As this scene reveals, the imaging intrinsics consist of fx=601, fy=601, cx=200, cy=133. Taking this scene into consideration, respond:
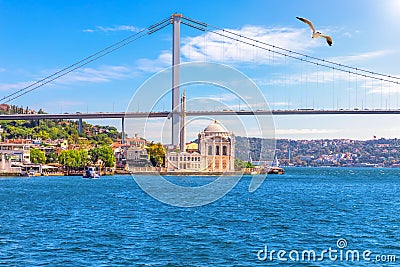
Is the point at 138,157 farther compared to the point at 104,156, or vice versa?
the point at 104,156

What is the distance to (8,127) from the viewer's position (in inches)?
2352

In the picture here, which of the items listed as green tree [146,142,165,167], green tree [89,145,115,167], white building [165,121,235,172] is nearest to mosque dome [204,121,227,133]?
white building [165,121,235,172]

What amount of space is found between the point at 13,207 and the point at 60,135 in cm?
5074

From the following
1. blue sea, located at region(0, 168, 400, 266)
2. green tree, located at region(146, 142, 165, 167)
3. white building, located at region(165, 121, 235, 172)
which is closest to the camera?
blue sea, located at region(0, 168, 400, 266)

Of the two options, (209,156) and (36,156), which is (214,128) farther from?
(36,156)

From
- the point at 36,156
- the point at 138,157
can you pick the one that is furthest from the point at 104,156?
the point at 138,157

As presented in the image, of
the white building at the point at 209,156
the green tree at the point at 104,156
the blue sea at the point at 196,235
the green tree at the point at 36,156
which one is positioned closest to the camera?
the blue sea at the point at 196,235

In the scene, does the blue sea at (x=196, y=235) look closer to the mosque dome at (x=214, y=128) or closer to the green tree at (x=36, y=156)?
the green tree at (x=36, y=156)

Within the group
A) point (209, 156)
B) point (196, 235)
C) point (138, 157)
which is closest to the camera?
point (196, 235)

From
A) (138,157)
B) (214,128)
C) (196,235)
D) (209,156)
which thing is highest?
(214,128)

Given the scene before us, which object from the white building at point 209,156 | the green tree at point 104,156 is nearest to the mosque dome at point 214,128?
the white building at point 209,156

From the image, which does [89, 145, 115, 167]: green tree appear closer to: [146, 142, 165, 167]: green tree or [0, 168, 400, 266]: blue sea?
[146, 142, 165, 167]: green tree

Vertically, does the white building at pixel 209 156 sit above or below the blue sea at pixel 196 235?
above

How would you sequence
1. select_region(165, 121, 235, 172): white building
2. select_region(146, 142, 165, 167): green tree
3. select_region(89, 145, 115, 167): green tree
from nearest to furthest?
1. select_region(146, 142, 165, 167): green tree
2. select_region(165, 121, 235, 172): white building
3. select_region(89, 145, 115, 167): green tree
